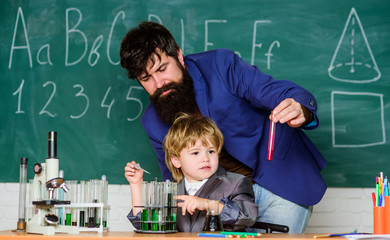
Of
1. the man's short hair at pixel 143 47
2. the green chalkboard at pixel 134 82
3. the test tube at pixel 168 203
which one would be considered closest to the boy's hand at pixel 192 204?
the test tube at pixel 168 203

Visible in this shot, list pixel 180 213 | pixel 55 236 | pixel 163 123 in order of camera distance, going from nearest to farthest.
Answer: pixel 55 236 < pixel 180 213 < pixel 163 123

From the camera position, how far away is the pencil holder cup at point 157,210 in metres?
1.47

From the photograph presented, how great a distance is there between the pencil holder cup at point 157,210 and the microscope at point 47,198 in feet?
0.64

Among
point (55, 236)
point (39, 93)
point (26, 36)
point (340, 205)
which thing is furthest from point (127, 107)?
point (55, 236)

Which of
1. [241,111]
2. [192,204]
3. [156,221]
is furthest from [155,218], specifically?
[241,111]

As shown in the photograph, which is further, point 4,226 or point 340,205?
point 4,226

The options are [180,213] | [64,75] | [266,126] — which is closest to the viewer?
[180,213]

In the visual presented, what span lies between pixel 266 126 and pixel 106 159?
1190 millimetres

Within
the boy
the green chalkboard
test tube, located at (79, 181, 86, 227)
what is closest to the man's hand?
the boy

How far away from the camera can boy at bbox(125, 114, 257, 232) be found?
5.76ft

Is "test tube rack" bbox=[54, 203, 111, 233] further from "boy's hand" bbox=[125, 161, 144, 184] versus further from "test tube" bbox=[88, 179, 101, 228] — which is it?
"boy's hand" bbox=[125, 161, 144, 184]

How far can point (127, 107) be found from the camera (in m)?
3.05

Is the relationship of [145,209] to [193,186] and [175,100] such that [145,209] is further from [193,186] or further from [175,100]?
[175,100]

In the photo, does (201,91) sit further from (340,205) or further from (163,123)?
(340,205)
